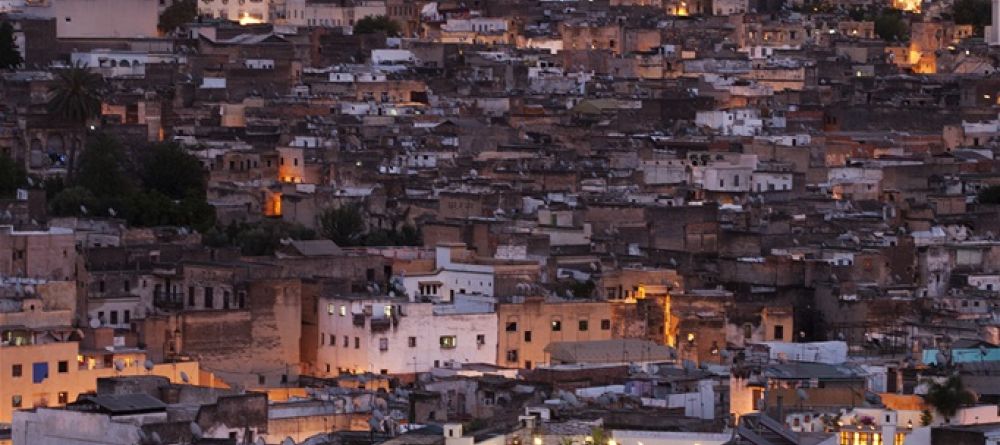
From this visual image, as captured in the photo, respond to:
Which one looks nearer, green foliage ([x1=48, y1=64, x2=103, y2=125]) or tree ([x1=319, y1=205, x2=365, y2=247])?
tree ([x1=319, y1=205, x2=365, y2=247])

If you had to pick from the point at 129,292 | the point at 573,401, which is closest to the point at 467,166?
the point at 129,292

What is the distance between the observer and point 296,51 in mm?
90812

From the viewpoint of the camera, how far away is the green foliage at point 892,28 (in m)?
110

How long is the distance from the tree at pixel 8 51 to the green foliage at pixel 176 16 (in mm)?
9065

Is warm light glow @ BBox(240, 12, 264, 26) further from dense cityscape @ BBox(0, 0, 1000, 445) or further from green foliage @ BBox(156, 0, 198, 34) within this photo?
green foliage @ BBox(156, 0, 198, 34)

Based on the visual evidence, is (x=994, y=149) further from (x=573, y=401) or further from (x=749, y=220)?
(x=573, y=401)

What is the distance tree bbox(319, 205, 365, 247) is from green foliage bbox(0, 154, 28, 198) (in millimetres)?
5970

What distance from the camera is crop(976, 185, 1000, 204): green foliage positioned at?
65938mm

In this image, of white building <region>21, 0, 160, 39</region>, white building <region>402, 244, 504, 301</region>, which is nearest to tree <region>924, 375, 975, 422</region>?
white building <region>402, 244, 504, 301</region>

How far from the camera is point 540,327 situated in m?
47.1

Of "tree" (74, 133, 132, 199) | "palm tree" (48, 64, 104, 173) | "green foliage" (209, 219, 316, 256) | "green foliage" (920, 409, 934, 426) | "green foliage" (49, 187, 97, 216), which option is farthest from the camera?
"palm tree" (48, 64, 104, 173)

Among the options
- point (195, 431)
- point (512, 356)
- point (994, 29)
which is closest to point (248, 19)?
point (994, 29)

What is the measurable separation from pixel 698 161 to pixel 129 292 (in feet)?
71.0

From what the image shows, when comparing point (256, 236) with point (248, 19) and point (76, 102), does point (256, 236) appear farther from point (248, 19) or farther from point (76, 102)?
point (248, 19)
